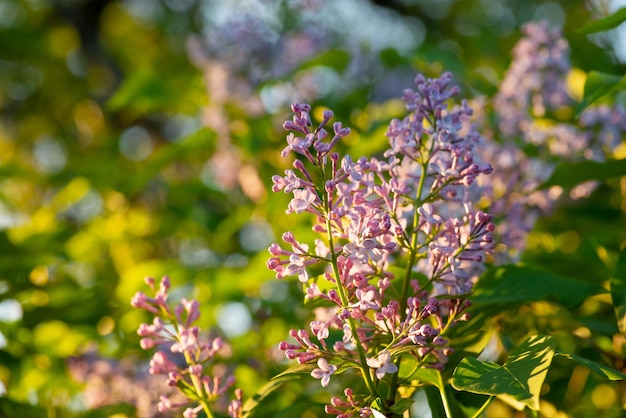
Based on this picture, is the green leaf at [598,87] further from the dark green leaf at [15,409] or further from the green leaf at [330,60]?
the dark green leaf at [15,409]

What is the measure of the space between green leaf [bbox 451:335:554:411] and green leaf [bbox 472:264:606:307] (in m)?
0.16

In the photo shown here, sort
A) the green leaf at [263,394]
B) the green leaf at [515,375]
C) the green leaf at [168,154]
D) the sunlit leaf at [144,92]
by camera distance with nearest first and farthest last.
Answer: the green leaf at [515,375] → the green leaf at [263,394] → the green leaf at [168,154] → the sunlit leaf at [144,92]

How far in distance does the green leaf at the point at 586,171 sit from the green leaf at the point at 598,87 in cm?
13

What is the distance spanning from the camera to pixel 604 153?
1.54 metres

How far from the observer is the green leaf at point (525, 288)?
3.25ft

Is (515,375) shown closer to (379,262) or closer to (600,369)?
(600,369)

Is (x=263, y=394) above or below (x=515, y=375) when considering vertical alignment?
below

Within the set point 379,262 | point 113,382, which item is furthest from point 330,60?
point 379,262

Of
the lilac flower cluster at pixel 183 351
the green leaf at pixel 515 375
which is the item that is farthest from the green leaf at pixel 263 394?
the green leaf at pixel 515 375

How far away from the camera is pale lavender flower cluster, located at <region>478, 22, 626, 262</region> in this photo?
132 centimetres

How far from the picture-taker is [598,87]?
110cm

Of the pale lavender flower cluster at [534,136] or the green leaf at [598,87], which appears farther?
the pale lavender flower cluster at [534,136]

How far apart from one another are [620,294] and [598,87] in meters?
0.31

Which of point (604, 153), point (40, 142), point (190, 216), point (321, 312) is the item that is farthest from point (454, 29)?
point (321, 312)
